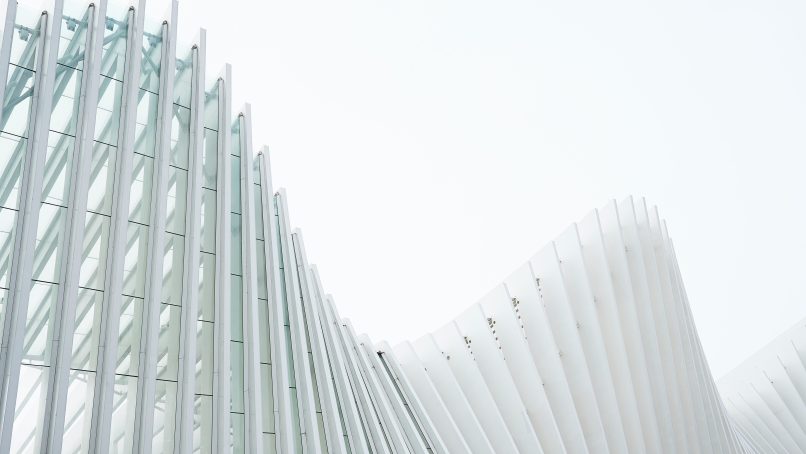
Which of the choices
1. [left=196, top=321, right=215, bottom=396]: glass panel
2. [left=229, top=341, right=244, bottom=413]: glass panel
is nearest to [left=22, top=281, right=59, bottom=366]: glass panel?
[left=196, top=321, right=215, bottom=396]: glass panel

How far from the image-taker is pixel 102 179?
14805 mm

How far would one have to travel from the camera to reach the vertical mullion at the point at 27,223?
12164mm

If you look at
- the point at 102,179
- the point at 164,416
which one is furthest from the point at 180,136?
the point at 164,416

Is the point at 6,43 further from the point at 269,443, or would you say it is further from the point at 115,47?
the point at 269,443

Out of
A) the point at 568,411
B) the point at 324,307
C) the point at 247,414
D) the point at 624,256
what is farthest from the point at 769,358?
the point at 247,414

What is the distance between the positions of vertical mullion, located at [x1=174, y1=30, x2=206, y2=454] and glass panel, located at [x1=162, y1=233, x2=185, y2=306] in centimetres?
10

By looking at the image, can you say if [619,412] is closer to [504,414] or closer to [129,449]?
[504,414]

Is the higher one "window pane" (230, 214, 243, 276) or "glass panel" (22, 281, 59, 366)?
"window pane" (230, 214, 243, 276)

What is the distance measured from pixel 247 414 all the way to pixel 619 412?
11.4m

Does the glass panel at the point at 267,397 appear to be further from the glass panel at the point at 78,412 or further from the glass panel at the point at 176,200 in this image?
the glass panel at the point at 78,412

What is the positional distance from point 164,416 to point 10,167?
463cm

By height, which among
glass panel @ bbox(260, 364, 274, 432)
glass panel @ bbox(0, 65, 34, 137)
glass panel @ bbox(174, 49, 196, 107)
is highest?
glass panel @ bbox(174, 49, 196, 107)

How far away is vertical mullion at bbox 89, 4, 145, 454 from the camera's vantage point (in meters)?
12.9

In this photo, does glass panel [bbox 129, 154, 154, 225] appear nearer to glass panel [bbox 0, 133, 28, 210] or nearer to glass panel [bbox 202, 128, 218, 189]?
glass panel [bbox 202, 128, 218, 189]
